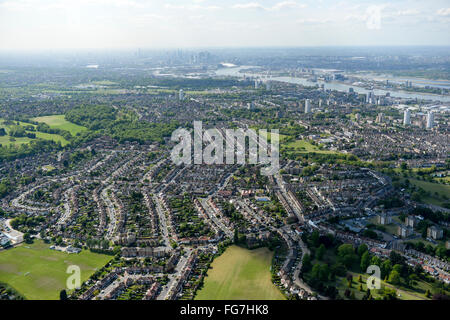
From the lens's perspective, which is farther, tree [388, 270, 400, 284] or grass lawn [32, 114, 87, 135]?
grass lawn [32, 114, 87, 135]

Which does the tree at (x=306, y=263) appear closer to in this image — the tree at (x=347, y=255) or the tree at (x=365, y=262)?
the tree at (x=347, y=255)

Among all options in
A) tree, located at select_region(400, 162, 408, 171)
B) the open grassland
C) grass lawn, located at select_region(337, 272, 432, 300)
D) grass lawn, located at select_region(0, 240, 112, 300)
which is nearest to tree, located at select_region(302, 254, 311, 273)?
grass lawn, located at select_region(337, 272, 432, 300)

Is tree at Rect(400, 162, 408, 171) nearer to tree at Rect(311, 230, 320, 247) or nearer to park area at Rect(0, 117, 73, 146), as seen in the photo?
tree at Rect(311, 230, 320, 247)

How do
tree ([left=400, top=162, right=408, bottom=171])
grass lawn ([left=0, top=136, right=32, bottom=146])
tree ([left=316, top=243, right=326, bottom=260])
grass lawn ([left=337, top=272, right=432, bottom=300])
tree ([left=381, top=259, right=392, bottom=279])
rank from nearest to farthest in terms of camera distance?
grass lawn ([left=337, top=272, right=432, bottom=300]) < tree ([left=381, top=259, right=392, bottom=279]) < tree ([left=316, top=243, right=326, bottom=260]) < tree ([left=400, top=162, right=408, bottom=171]) < grass lawn ([left=0, top=136, right=32, bottom=146])

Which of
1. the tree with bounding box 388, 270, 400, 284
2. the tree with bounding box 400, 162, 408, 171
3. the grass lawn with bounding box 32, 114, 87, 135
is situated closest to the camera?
the tree with bounding box 388, 270, 400, 284

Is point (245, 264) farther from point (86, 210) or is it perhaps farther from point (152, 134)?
point (152, 134)

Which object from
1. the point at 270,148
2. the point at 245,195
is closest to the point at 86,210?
the point at 245,195

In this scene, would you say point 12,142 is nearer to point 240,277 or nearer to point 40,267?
point 40,267

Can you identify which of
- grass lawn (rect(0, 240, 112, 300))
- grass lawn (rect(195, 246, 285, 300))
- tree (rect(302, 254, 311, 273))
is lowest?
grass lawn (rect(0, 240, 112, 300))
